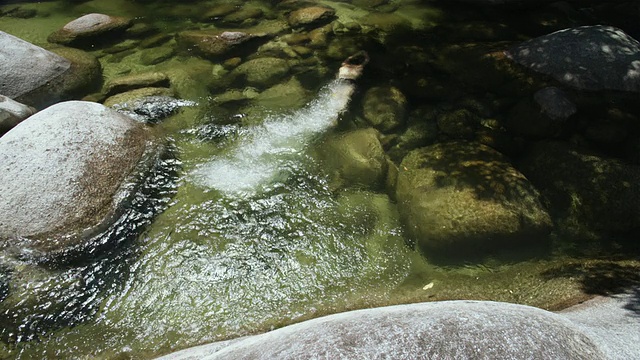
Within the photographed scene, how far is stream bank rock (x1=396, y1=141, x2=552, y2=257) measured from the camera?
3.91 m

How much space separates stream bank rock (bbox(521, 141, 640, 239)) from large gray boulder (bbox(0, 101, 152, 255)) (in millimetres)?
4458

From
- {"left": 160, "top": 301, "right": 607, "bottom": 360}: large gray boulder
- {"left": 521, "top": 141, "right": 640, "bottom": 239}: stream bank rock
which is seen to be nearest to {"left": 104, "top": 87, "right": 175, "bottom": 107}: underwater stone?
{"left": 160, "top": 301, "right": 607, "bottom": 360}: large gray boulder

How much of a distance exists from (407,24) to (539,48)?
8.00 feet

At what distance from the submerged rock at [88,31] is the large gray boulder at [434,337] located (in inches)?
271

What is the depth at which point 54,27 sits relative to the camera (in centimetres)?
804

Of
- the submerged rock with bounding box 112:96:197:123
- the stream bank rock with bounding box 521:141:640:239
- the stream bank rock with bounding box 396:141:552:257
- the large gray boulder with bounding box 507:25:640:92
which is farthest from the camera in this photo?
the submerged rock with bounding box 112:96:197:123

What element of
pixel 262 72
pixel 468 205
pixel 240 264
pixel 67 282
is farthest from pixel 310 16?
pixel 67 282

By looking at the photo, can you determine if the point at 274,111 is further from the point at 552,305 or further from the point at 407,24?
the point at 552,305

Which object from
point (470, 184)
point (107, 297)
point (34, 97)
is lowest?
point (107, 297)

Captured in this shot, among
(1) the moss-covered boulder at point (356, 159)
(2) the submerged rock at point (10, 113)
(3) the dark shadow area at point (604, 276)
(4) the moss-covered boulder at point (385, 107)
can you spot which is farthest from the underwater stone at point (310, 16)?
(3) the dark shadow area at point (604, 276)

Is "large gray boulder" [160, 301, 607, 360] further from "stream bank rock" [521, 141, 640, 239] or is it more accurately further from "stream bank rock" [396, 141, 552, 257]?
"stream bank rock" [521, 141, 640, 239]

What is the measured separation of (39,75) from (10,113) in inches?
46.7

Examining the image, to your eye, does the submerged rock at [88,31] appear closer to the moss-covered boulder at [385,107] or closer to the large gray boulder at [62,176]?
the large gray boulder at [62,176]

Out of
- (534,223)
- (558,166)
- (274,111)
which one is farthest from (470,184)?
(274,111)
